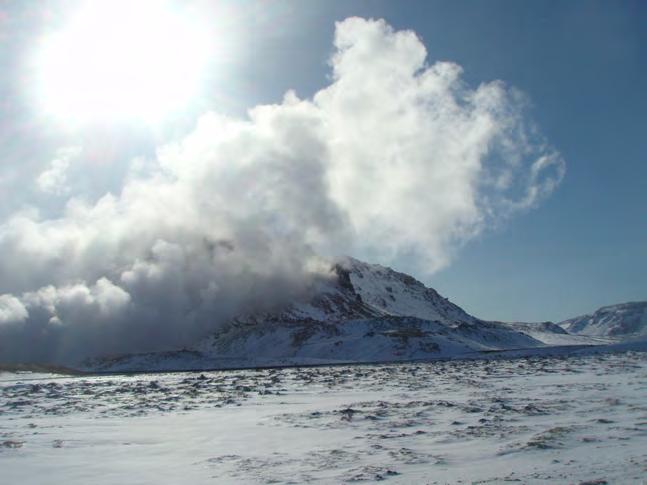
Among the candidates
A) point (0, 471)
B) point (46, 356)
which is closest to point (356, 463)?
point (0, 471)

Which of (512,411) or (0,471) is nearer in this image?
(0,471)

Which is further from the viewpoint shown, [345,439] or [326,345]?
[326,345]

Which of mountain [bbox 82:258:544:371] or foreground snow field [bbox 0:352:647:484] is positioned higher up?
mountain [bbox 82:258:544:371]

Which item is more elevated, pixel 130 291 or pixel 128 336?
pixel 130 291

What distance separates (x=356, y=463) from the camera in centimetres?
1497

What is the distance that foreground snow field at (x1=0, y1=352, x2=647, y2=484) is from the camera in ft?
45.7

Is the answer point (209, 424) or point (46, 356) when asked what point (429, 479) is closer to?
point (209, 424)

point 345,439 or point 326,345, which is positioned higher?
point 326,345

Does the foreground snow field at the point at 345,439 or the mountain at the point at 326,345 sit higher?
the mountain at the point at 326,345

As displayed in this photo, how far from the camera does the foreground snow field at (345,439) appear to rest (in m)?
13.9

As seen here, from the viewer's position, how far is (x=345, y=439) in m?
18.6

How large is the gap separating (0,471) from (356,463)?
30.4 feet

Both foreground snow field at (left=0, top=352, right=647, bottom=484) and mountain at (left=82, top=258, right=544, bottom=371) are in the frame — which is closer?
foreground snow field at (left=0, top=352, right=647, bottom=484)

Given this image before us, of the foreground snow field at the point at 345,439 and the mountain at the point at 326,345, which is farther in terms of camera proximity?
the mountain at the point at 326,345
